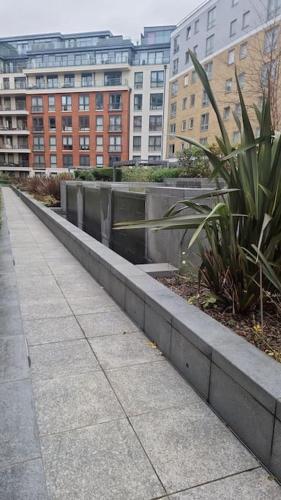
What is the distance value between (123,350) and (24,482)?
142 centimetres

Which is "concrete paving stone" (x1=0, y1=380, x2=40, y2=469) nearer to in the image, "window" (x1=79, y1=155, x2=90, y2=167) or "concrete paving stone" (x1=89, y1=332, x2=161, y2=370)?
"concrete paving stone" (x1=89, y1=332, x2=161, y2=370)

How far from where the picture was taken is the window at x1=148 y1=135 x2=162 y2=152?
49.8 metres

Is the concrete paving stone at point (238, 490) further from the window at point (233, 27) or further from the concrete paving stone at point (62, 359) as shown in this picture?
the window at point (233, 27)

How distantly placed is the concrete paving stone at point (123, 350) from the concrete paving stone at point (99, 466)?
0.74m

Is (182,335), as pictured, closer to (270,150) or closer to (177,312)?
(177,312)

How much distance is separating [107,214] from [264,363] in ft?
18.0

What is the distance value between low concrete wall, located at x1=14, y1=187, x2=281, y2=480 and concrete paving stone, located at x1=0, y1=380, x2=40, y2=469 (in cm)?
108

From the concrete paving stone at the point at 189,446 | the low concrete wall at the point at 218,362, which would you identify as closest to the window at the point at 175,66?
the low concrete wall at the point at 218,362

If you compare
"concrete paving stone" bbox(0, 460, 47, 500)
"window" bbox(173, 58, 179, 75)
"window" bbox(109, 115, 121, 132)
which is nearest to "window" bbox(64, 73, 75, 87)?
"window" bbox(109, 115, 121, 132)

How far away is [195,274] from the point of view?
3.79 metres

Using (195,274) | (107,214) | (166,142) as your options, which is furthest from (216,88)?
(195,274)

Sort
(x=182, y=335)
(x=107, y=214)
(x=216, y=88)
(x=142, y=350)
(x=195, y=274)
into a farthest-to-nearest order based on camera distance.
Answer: (x=216, y=88) < (x=107, y=214) < (x=195, y=274) < (x=142, y=350) < (x=182, y=335)

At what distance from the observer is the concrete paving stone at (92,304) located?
12.9 feet

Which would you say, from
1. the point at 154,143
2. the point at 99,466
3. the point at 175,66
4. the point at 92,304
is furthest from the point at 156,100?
the point at 99,466
